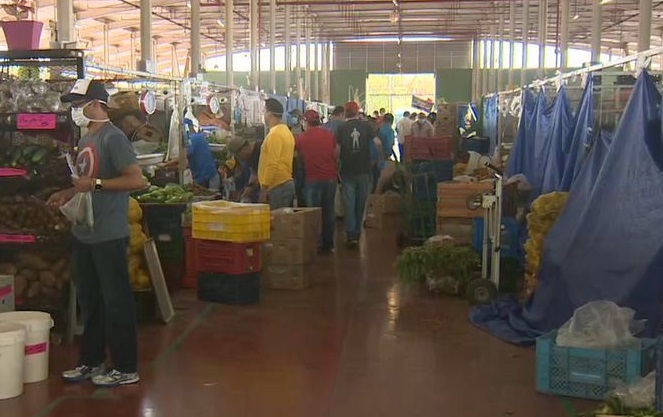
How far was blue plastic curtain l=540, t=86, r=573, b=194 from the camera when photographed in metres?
7.17

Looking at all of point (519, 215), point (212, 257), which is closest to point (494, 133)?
point (519, 215)

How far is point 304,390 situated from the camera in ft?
15.2

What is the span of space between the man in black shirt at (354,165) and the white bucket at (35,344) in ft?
17.4

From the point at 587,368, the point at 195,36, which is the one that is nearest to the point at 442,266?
the point at 587,368

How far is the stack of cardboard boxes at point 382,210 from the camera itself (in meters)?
11.7

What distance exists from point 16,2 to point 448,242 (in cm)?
411

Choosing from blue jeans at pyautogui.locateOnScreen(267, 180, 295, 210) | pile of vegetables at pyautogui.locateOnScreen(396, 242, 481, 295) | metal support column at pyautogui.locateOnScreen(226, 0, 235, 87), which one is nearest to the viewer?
pile of vegetables at pyautogui.locateOnScreen(396, 242, 481, 295)

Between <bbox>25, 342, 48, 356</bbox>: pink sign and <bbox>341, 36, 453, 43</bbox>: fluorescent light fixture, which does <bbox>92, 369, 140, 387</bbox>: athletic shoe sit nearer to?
<bbox>25, 342, 48, 356</bbox>: pink sign

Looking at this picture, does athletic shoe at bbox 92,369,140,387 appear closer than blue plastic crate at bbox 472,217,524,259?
Yes

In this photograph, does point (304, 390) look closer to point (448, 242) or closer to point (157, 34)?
point (448, 242)

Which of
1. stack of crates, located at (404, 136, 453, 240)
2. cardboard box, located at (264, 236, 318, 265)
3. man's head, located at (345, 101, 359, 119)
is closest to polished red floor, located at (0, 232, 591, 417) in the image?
cardboard box, located at (264, 236, 318, 265)

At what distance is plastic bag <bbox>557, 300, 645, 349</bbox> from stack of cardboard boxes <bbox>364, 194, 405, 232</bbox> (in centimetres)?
700

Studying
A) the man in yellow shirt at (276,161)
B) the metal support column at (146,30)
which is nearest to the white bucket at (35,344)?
the man in yellow shirt at (276,161)

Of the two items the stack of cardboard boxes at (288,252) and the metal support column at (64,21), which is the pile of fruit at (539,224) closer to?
the stack of cardboard boxes at (288,252)
